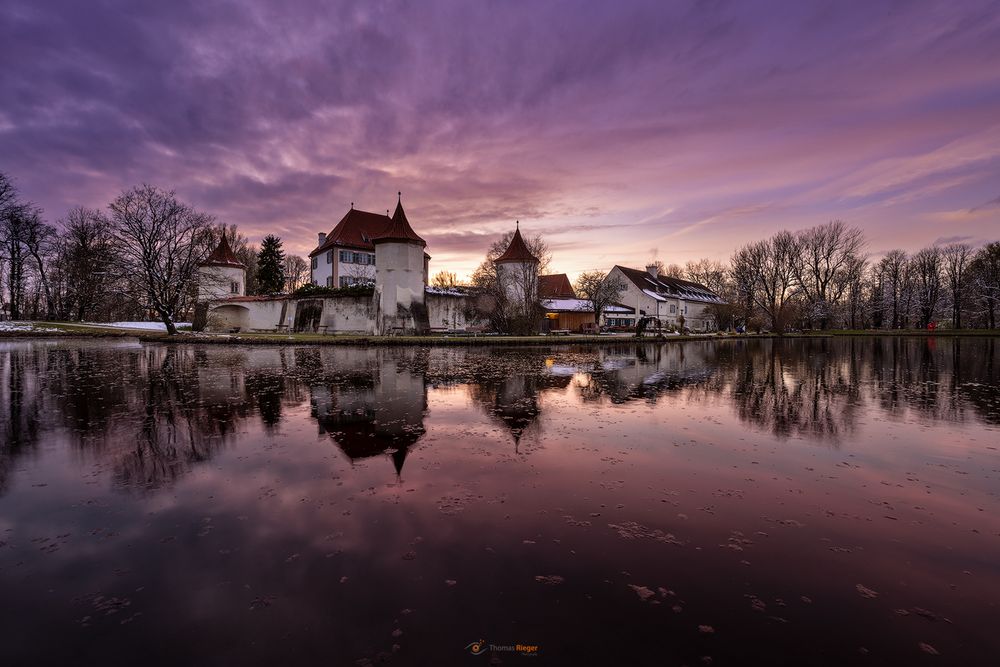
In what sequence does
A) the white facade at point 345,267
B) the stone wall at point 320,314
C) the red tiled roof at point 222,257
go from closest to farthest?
the stone wall at point 320,314, the white facade at point 345,267, the red tiled roof at point 222,257

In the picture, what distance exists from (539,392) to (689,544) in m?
8.80

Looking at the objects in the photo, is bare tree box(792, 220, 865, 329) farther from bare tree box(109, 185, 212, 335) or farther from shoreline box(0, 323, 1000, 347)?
bare tree box(109, 185, 212, 335)

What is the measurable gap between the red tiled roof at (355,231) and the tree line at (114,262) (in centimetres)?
1069

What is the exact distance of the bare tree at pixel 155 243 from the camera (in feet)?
126

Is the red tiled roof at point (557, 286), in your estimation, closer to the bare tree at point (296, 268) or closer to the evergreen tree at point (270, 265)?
the evergreen tree at point (270, 265)

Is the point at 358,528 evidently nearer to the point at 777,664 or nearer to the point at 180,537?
the point at 180,537

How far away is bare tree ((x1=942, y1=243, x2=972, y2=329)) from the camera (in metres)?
66.2

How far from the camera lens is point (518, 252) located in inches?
1889

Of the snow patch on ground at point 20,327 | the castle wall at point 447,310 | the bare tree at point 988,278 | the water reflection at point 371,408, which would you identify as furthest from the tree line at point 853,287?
the snow patch on ground at point 20,327

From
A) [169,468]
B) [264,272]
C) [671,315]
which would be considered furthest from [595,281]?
[169,468]

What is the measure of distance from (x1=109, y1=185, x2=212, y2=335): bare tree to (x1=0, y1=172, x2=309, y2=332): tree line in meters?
0.07

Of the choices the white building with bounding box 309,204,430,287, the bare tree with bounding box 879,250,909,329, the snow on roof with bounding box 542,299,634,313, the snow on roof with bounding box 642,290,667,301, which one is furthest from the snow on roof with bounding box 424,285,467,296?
the bare tree with bounding box 879,250,909,329

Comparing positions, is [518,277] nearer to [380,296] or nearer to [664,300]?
[380,296]

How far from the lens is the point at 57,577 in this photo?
372 centimetres
